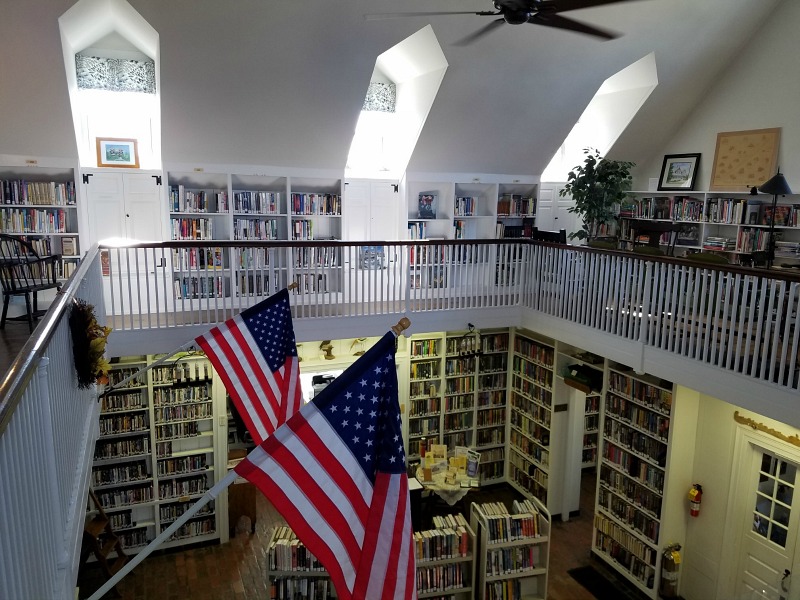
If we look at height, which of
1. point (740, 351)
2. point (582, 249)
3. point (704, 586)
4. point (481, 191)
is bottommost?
point (704, 586)

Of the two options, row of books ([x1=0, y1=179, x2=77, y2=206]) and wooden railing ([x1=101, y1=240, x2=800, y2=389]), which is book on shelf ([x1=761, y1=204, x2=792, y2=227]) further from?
row of books ([x1=0, y1=179, x2=77, y2=206])

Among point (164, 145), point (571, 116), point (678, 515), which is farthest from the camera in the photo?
point (571, 116)

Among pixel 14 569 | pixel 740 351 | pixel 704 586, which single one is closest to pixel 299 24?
pixel 740 351

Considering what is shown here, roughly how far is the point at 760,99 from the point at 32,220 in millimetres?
9416

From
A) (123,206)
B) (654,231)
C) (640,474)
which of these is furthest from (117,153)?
(654,231)

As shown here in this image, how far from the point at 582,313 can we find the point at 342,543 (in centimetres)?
463

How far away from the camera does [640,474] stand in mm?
6531

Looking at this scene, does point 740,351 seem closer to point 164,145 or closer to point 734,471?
point 734,471

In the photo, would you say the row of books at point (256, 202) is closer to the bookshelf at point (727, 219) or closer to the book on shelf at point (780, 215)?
the bookshelf at point (727, 219)

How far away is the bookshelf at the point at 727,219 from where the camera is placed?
7.49 metres

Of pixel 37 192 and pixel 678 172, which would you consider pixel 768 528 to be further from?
pixel 37 192

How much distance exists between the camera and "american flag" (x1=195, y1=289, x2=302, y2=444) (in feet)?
13.1

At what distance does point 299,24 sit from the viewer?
253 inches

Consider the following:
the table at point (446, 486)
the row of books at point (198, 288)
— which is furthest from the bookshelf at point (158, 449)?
the table at point (446, 486)
